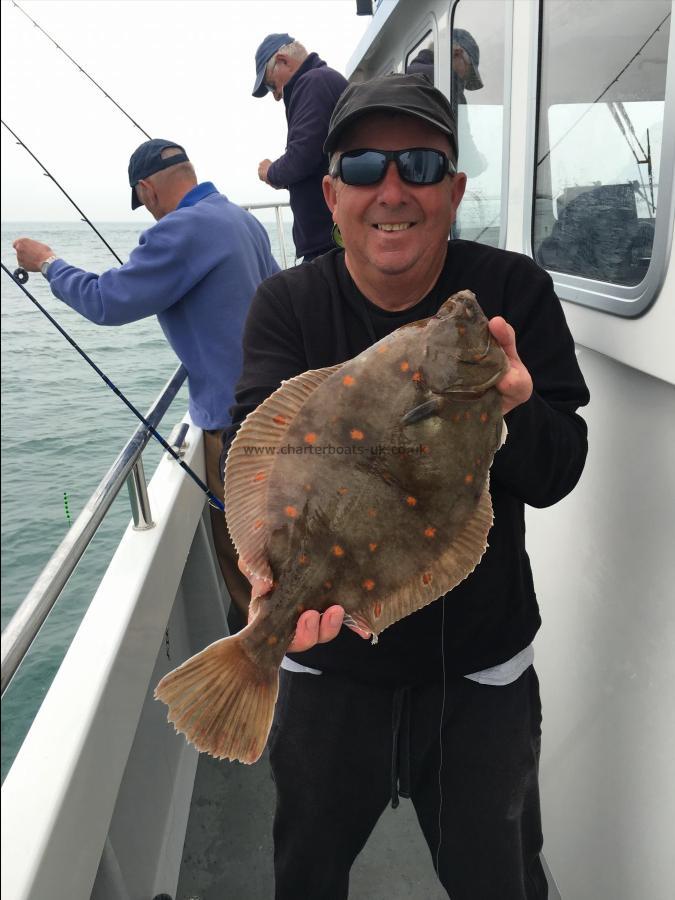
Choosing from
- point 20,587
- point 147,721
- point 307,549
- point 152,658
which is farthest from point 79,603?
point 307,549

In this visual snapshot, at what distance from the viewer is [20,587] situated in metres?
1.60

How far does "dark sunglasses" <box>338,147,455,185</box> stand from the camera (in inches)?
65.9

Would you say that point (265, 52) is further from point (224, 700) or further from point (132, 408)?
point (224, 700)

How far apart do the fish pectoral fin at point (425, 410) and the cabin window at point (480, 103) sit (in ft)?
5.94

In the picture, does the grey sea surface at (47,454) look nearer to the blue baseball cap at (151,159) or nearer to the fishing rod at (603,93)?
the blue baseball cap at (151,159)

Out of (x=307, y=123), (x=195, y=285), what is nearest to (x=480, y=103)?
(x=307, y=123)

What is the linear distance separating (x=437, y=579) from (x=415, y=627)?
0.34m

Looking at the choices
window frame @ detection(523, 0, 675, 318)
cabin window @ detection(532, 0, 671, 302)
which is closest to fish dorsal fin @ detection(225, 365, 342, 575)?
window frame @ detection(523, 0, 675, 318)

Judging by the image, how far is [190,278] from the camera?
3.44 metres

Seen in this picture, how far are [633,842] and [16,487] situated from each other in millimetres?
1984

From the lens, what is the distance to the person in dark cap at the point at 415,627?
66.9 inches

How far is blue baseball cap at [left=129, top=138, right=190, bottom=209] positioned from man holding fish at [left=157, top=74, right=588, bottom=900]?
2.26 m

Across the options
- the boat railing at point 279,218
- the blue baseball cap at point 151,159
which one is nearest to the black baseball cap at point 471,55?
the blue baseball cap at point 151,159

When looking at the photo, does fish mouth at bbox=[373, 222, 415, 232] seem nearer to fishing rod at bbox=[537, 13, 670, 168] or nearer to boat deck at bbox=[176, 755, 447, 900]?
fishing rod at bbox=[537, 13, 670, 168]
